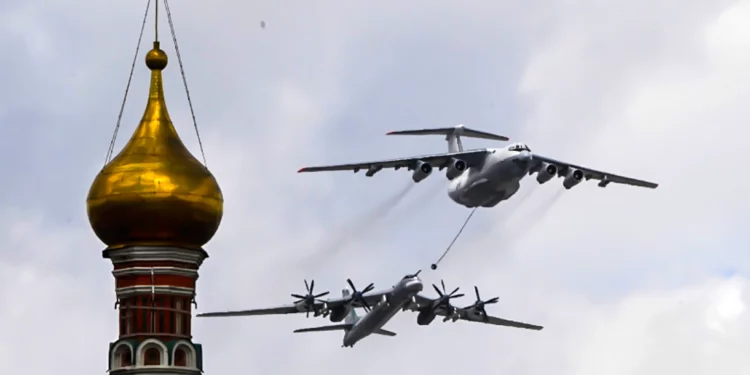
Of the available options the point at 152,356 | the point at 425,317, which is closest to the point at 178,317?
the point at 152,356

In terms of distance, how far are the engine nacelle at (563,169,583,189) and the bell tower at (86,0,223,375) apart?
33.5ft

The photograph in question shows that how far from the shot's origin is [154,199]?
6488 centimetres

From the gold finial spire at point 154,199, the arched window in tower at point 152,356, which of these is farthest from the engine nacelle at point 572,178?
the arched window in tower at point 152,356

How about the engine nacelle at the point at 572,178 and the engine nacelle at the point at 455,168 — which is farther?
the engine nacelle at the point at 572,178

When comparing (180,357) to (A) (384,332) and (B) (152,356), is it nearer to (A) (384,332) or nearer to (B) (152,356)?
(B) (152,356)

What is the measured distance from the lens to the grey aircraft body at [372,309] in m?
67.1

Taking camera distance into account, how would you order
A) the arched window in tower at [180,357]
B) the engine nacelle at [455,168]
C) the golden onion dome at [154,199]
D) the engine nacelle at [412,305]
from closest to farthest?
1. the arched window in tower at [180,357]
2. the golden onion dome at [154,199]
3. the engine nacelle at [455,168]
4. the engine nacelle at [412,305]

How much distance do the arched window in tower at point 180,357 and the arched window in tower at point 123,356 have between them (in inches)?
49.4

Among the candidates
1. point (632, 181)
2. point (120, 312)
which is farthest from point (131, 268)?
point (632, 181)

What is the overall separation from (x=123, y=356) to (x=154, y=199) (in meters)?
4.40

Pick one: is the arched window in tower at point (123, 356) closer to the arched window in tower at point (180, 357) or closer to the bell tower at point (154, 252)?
the bell tower at point (154, 252)

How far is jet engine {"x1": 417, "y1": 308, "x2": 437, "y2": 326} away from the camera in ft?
234

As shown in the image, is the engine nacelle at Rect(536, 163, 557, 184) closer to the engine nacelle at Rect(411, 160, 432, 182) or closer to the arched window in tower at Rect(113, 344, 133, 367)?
the engine nacelle at Rect(411, 160, 432, 182)

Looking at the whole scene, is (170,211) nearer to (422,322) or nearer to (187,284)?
(187,284)
